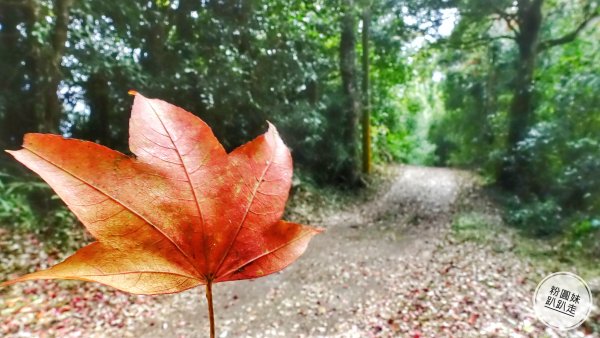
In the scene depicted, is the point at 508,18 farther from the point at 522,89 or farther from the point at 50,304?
the point at 50,304

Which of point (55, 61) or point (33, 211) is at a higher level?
point (55, 61)

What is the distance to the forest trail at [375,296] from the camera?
5.05 feet

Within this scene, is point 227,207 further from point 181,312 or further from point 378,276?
point 378,276

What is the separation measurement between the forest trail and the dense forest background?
2.35 ft

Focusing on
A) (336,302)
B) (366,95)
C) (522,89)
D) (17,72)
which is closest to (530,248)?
(336,302)

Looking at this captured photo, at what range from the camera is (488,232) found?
9.41ft

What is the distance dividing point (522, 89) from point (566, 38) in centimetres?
50

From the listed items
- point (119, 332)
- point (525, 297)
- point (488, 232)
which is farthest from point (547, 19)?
point (119, 332)

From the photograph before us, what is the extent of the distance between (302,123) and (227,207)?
118 inches

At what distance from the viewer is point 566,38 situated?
287 centimetres

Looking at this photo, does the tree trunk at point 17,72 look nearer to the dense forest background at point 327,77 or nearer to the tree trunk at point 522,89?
the dense forest background at point 327,77

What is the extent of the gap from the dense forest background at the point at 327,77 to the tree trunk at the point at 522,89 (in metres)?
0.01

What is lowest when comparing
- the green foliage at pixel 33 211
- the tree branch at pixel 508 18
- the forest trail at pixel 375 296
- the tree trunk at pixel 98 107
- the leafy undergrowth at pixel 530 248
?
the forest trail at pixel 375 296

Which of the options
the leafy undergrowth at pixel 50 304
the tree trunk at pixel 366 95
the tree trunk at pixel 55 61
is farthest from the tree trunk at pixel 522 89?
the tree trunk at pixel 55 61
